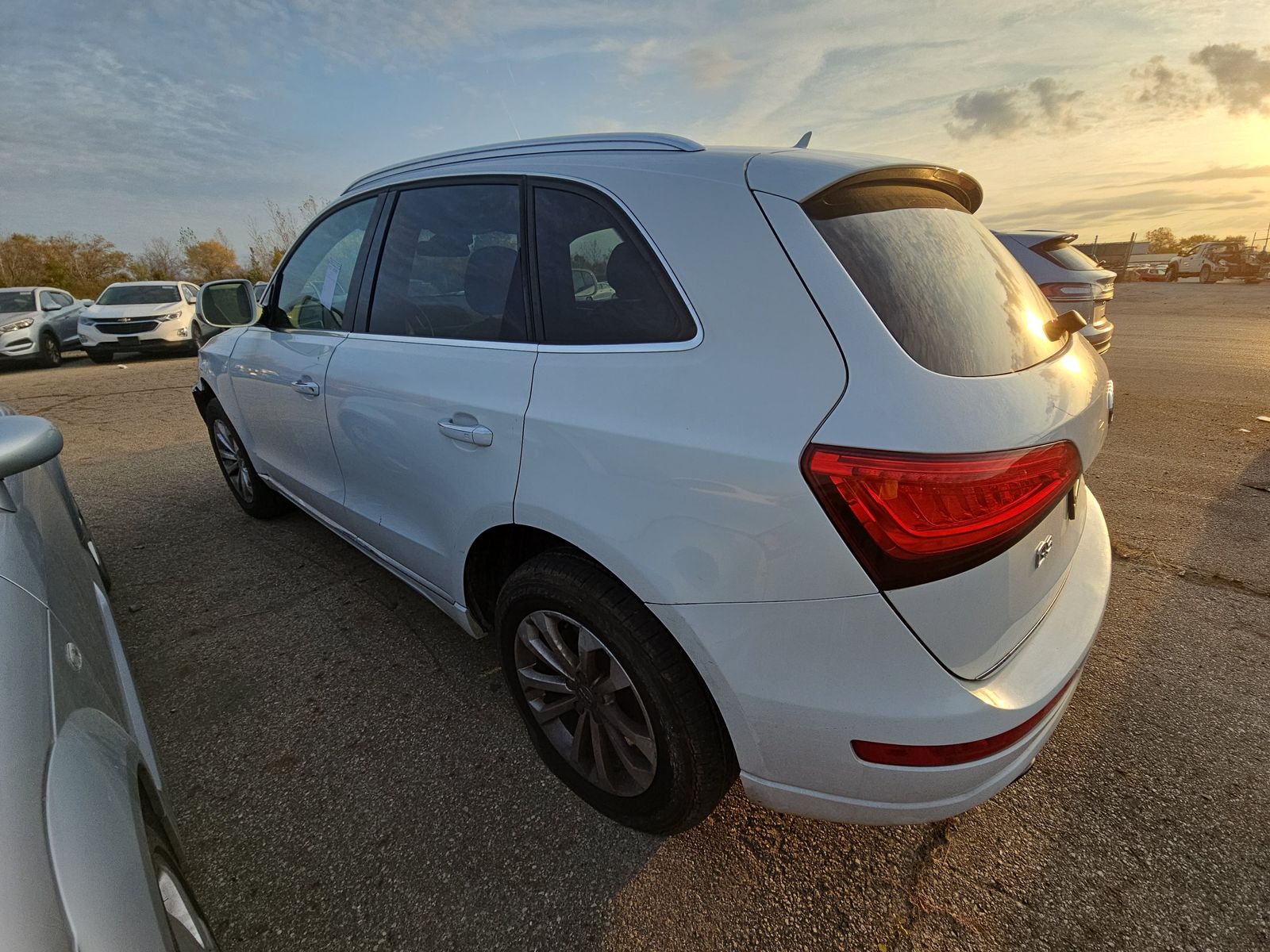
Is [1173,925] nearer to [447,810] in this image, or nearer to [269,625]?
[447,810]

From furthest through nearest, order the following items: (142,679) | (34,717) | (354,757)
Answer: (142,679) < (354,757) < (34,717)

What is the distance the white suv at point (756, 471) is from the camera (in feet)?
4.15

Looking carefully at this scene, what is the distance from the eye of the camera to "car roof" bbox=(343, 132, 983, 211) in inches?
59.7

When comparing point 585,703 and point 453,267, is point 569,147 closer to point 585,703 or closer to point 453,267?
point 453,267

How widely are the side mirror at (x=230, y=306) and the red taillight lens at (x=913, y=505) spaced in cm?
309

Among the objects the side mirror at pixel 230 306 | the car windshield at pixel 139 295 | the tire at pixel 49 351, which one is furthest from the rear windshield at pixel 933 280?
the tire at pixel 49 351

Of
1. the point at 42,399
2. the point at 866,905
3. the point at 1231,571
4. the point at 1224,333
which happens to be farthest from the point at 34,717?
the point at 1224,333

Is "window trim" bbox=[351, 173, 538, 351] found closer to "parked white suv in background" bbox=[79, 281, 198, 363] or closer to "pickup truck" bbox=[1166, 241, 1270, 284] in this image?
"parked white suv in background" bbox=[79, 281, 198, 363]

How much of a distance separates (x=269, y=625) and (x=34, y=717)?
212 cm

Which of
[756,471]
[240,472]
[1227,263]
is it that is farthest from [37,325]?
[1227,263]

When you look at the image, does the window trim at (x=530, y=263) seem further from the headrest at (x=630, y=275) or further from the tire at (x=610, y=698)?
the tire at (x=610, y=698)

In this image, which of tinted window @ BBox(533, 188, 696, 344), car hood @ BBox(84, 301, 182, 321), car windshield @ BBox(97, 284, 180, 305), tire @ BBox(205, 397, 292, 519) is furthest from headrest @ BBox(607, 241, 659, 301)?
car windshield @ BBox(97, 284, 180, 305)

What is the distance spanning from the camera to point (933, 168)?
180cm

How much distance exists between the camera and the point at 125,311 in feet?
41.3
